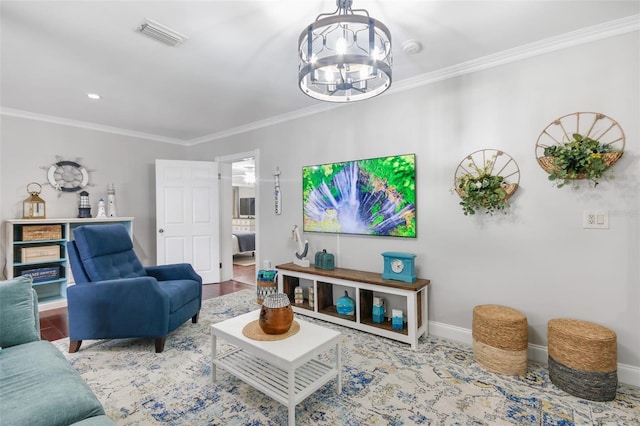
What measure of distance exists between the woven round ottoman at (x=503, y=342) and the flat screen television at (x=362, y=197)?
994mm

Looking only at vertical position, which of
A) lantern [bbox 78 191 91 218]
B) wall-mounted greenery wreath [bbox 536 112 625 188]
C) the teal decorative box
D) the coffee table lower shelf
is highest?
wall-mounted greenery wreath [bbox 536 112 625 188]

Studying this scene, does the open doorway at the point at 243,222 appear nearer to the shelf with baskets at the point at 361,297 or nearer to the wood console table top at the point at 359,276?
the shelf with baskets at the point at 361,297

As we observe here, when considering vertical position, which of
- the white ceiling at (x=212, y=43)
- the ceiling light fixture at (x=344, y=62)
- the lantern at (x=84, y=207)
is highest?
the white ceiling at (x=212, y=43)

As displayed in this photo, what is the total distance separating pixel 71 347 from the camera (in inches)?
100

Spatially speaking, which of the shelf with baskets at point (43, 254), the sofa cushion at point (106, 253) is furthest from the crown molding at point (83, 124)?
the sofa cushion at point (106, 253)

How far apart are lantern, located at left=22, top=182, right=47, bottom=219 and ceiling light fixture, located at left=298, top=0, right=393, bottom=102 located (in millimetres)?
4071

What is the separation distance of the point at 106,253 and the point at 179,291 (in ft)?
2.49

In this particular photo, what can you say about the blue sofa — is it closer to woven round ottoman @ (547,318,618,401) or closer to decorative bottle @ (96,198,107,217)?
woven round ottoman @ (547,318,618,401)

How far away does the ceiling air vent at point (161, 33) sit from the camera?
2.04 m

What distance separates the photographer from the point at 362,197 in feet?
10.7

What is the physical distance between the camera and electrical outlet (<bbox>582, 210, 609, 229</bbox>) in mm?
2117

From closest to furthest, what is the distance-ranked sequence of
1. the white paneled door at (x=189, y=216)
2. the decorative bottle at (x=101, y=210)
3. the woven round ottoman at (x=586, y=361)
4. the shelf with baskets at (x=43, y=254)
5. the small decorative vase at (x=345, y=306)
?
the woven round ottoman at (x=586, y=361) → the small decorative vase at (x=345, y=306) → the shelf with baskets at (x=43, y=254) → the decorative bottle at (x=101, y=210) → the white paneled door at (x=189, y=216)

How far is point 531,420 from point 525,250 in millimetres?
1185

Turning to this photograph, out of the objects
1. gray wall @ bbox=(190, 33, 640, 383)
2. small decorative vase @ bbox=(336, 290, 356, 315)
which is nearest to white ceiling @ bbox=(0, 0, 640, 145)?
gray wall @ bbox=(190, 33, 640, 383)
